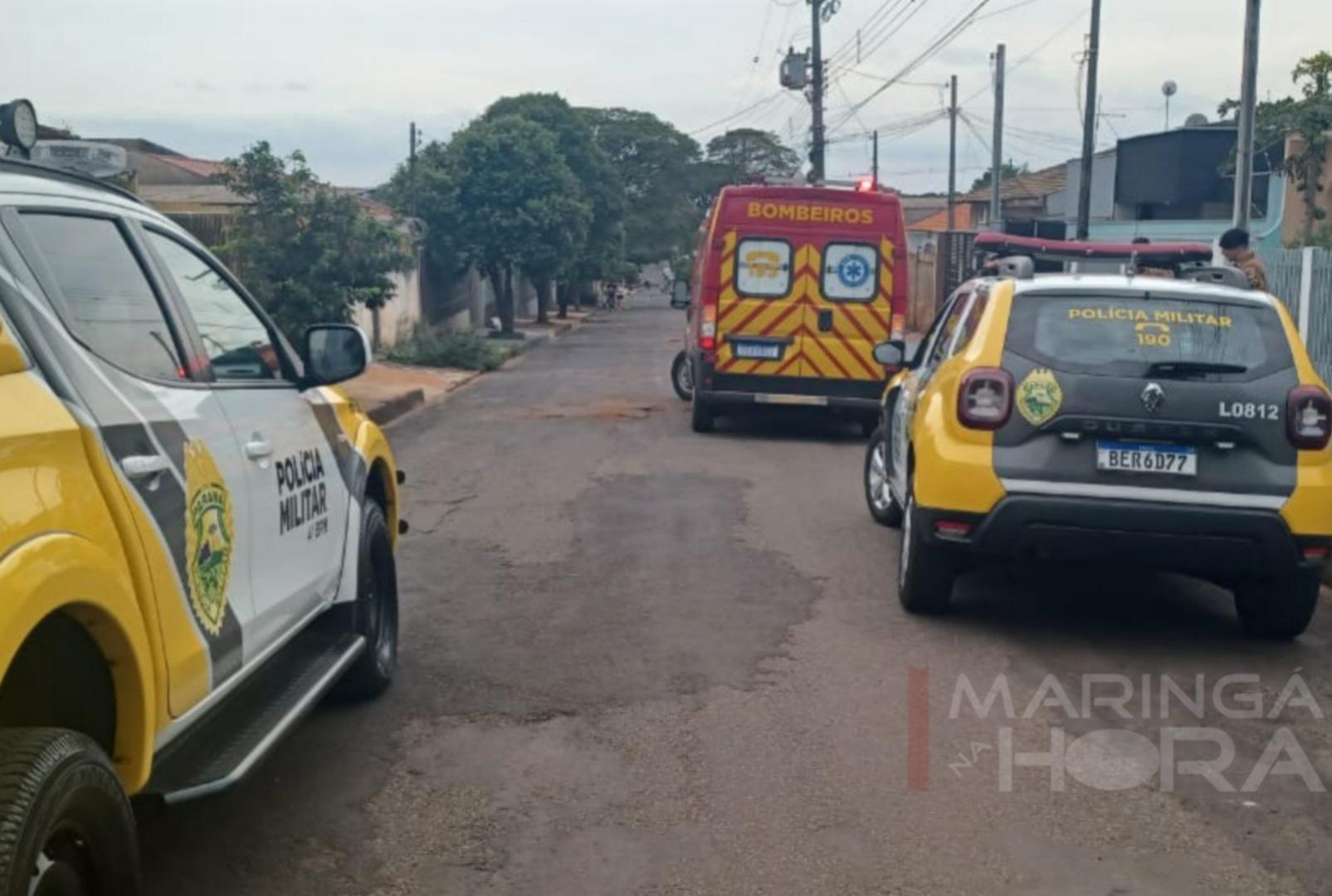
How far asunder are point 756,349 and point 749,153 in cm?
7194

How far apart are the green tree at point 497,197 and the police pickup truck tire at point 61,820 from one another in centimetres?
3360

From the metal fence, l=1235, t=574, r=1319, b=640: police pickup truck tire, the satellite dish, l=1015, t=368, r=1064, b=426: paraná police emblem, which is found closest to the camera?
the satellite dish

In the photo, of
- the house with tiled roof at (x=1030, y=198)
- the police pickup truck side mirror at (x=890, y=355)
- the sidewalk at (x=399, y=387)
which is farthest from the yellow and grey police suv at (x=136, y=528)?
the house with tiled roof at (x=1030, y=198)

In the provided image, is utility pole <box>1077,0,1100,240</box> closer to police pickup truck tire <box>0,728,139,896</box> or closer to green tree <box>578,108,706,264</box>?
police pickup truck tire <box>0,728,139,896</box>

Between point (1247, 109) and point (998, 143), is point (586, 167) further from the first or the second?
point (1247, 109)

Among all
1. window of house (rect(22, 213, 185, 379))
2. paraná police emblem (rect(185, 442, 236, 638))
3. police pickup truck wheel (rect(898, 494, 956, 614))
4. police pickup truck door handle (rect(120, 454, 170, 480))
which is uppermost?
window of house (rect(22, 213, 185, 379))

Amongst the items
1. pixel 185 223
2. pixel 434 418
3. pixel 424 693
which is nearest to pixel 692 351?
pixel 434 418

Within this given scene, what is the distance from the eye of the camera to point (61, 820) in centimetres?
306

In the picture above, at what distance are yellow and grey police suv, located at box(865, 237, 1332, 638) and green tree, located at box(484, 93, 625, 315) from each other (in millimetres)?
40143

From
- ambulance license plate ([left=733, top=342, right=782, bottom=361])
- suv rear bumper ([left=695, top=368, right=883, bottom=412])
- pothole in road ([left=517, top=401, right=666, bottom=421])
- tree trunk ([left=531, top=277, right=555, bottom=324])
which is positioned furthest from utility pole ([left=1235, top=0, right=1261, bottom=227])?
tree trunk ([left=531, top=277, right=555, bottom=324])

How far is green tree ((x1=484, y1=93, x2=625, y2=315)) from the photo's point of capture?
49.0 m

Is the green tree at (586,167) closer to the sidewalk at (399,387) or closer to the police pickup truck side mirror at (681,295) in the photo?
the sidewalk at (399,387)

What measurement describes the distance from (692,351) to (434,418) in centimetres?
351

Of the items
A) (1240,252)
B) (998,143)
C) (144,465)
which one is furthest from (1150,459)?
(998,143)
